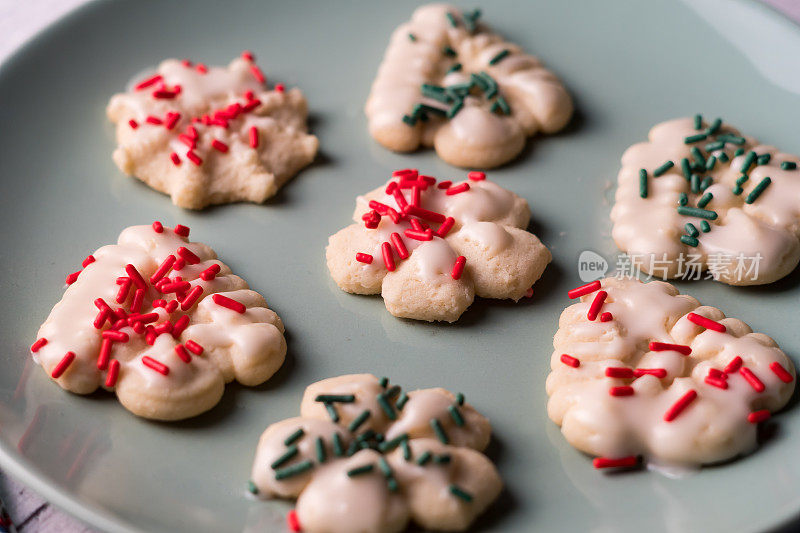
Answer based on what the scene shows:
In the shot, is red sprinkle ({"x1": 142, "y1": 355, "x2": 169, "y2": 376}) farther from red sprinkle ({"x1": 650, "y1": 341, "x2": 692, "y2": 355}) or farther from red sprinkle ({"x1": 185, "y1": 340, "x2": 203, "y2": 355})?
red sprinkle ({"x1": 650, "y1": 341, "x2": 692, "y2": 355})

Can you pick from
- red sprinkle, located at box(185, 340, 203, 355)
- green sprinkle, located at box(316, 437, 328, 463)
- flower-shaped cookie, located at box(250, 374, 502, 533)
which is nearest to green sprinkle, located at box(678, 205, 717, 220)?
flower-shaped cookie, located at box(250, 374, 502, 533)

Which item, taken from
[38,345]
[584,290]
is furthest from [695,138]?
[38,345]

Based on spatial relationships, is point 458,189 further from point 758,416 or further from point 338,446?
point 758,416

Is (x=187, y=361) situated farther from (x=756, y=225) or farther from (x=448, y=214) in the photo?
(x=756, y=225)

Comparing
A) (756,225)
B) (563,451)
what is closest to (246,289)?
(563,451)

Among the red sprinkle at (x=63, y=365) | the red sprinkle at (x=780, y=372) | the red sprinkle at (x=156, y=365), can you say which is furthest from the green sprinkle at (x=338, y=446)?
the red sprinkle at (x=780, y=372)
